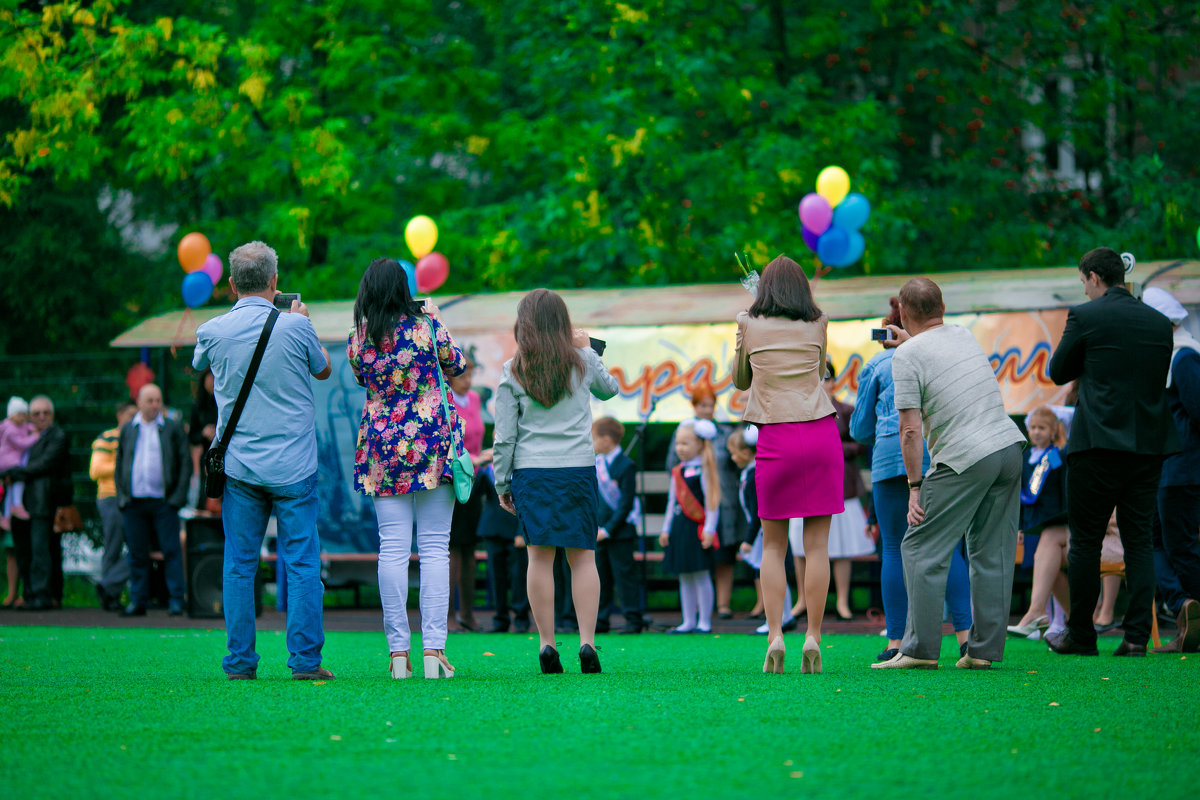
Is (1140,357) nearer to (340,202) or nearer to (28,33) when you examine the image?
(340,202)

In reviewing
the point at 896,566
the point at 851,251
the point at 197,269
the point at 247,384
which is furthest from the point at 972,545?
the point at 197,269

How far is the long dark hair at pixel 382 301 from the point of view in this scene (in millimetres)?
6309

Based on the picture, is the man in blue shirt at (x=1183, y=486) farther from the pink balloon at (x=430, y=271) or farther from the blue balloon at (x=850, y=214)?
the pink balloon at (x=430, y=271)

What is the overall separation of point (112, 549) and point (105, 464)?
855 millimetres

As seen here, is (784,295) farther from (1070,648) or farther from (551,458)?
(1070,648)

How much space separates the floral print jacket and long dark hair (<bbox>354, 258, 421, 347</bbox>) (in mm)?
29

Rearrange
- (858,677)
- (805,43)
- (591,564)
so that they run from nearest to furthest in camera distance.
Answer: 1. (858,677)
2. (591,564)
3. (805,43)

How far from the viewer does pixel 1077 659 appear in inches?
284

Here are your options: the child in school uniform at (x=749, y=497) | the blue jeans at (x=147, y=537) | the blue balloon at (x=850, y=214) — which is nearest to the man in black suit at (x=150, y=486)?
the blue jeans at (x=147, y=537)

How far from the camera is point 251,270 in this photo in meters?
6.41

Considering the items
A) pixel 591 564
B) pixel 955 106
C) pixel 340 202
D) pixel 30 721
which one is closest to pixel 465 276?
pixel 340 202

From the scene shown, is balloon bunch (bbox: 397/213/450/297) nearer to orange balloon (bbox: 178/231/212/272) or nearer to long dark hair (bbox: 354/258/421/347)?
orange balloon (bbox: 178/231/212/272)

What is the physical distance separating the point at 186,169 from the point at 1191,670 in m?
13.6

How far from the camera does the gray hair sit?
6414 mm
